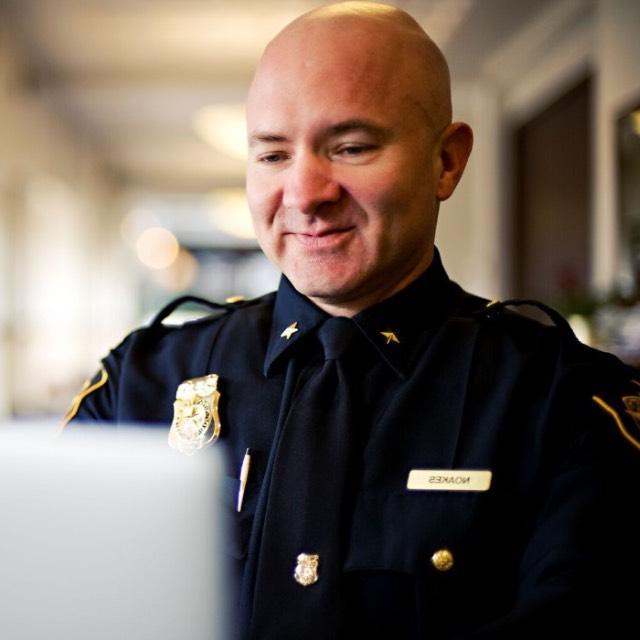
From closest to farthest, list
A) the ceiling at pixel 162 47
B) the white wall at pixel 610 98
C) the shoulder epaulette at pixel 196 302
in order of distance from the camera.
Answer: the shoulder epaulette at pixel 196 302, the white wall at pixel 610 98, the ceiling at pixel 162 47

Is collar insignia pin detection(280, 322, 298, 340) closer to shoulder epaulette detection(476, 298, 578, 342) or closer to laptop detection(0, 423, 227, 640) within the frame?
shoulder epaulette detection(476, 298, 578, 342)

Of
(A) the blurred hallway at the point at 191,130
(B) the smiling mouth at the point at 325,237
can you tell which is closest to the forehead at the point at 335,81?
(B) the smiling mouth at the point at 325,237

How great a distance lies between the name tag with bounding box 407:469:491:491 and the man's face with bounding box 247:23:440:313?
0.20m

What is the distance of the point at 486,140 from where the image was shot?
275 inches

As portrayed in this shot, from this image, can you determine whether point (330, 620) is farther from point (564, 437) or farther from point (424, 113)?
point (424, 113)

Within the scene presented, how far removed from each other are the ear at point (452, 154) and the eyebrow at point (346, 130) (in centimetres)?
12

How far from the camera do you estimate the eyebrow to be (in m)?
0.95

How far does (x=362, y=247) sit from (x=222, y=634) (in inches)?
19.9

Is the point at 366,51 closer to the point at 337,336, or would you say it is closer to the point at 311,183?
the point at 311,183

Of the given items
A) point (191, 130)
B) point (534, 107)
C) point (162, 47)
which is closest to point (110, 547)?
point (162, 47)


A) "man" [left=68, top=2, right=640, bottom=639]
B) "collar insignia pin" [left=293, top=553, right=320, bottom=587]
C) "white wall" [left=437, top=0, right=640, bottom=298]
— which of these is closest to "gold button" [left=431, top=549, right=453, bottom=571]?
"man" [left=68, top=2, right=640, bottom=639]

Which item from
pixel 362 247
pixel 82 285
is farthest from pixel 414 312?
pixel 82 285

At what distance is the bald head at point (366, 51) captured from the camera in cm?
96

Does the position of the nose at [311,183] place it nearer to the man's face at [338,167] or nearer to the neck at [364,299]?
the man's face at [338,167]
